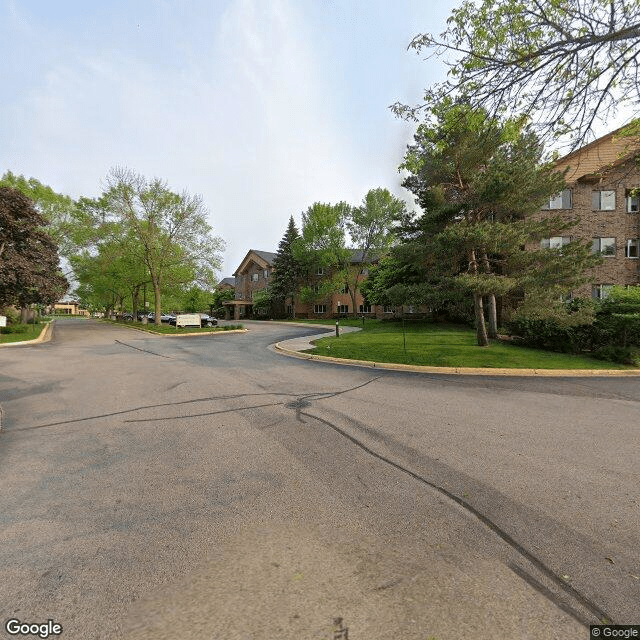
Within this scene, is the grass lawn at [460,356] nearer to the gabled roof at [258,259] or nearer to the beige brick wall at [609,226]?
the beige brick wall at [609,226]

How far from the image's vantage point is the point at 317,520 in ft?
9.30

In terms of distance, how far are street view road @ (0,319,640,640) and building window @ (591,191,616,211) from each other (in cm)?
2341

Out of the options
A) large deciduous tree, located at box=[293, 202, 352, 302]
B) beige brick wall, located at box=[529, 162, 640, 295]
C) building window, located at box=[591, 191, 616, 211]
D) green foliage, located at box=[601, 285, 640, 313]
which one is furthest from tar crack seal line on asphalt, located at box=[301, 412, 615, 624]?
large deciduous tree, located at box=[293, 202, 352, 302]

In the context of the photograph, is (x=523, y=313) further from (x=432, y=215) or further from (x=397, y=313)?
(x=397, y=313)

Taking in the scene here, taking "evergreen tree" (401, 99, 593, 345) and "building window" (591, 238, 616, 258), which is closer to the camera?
"evergreen tree" (401, 99, 593, 345)

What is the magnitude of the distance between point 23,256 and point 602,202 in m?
38.8

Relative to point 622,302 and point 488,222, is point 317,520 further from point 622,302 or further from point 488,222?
point 622,302

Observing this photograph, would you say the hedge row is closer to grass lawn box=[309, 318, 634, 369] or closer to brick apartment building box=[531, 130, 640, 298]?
grass lawn box=[309, 318, 634, 369]

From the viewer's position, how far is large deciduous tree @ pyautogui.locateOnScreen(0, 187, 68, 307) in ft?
65.3

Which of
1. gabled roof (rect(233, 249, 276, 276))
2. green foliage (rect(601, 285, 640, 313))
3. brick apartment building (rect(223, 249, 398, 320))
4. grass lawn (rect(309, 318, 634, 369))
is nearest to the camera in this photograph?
grass lawn (rect(309, 318, 634, 369))

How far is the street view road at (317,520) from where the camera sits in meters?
1.93

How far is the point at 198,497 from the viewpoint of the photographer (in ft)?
10.4

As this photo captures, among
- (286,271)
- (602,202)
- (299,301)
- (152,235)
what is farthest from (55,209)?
(602,202)

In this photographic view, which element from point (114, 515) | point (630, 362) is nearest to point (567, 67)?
point (114, 515)
